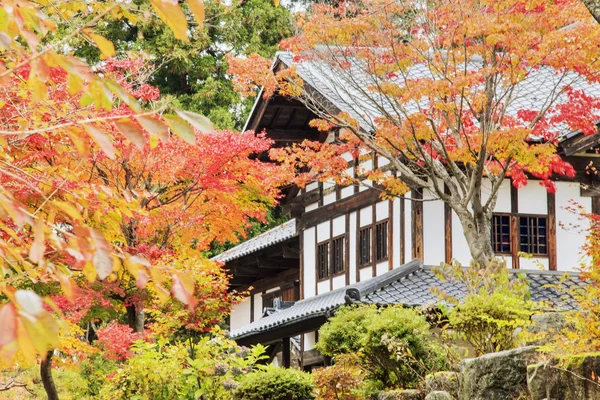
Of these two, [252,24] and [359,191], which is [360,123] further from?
[252,24]

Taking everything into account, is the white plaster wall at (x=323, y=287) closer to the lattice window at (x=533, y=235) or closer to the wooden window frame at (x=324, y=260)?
the wooden window frame at (x=324, y=260)

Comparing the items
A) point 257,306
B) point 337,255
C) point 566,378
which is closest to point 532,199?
point 337,255

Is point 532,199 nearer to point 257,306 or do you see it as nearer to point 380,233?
point 380,233

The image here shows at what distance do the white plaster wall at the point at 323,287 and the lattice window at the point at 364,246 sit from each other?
1608 millimetres

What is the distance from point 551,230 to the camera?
19594 millimetres

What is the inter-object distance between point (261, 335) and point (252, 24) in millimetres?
16734

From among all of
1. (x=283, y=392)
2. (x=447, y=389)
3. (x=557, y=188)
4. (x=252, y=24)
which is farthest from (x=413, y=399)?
(x=252, y=24)

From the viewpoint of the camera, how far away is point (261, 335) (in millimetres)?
22844

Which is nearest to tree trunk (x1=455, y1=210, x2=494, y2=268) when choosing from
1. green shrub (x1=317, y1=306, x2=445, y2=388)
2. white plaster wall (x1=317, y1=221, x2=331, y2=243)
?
green shrub (x1=317, y1=306, x2=445, y2=388)

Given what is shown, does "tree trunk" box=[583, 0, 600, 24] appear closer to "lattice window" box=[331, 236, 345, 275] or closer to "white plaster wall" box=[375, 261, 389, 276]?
"white plaster wall" box=[375, 261, 389, 276]

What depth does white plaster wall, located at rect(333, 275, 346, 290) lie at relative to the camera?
72.2 feet

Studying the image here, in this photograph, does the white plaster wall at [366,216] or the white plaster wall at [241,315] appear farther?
the white plaster wall at [241,315]

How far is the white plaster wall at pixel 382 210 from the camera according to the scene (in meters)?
20.3

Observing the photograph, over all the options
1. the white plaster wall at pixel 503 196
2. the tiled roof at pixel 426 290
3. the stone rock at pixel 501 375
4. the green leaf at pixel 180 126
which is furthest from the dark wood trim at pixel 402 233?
the green leaf at pixel 180 126
